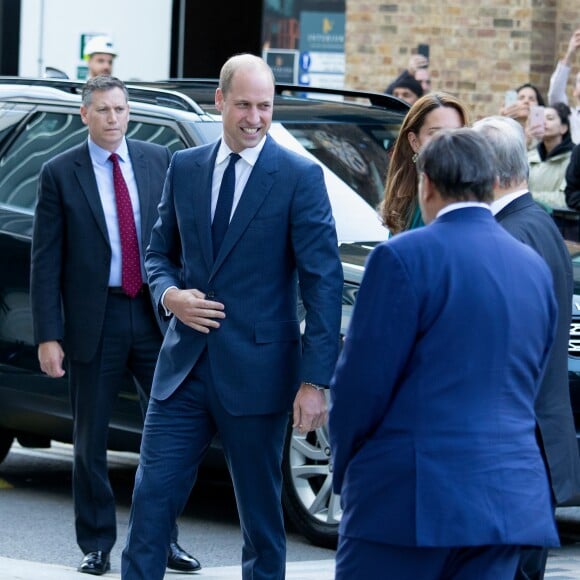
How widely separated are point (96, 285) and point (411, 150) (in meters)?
1.48

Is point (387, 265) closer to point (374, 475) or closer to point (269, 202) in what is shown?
point (374, 475)

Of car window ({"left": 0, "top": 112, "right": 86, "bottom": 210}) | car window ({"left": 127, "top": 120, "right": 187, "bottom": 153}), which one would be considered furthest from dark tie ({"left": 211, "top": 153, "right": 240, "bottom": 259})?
car window ({"left": 0, "top": 112, "right": 86, "bottom": 210})

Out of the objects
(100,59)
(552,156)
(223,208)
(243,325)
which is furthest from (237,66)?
(100,59)

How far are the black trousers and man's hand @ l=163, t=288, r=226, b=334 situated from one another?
4.52 ft

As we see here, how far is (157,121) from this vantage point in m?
8.09

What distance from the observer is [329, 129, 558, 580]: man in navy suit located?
4.06 meters

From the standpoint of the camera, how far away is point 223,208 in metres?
5.64

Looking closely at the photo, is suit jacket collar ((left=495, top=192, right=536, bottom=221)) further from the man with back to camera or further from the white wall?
the white wall

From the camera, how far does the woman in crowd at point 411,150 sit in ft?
19.7

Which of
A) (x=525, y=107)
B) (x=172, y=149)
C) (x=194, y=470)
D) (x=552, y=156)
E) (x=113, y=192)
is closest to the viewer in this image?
(x=194, y=470)

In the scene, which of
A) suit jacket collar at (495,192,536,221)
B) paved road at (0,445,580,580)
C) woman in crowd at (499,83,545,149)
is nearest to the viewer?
suit jacket collar at (495,192,536,221)

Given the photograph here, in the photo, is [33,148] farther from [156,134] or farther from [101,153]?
[101,153]

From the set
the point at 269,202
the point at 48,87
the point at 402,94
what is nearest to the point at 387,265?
the point at 269,202

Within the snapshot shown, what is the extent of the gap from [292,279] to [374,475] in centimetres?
160
